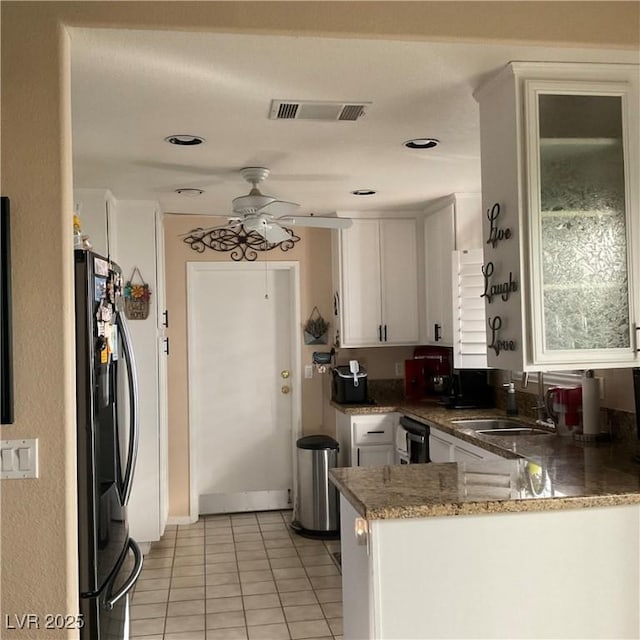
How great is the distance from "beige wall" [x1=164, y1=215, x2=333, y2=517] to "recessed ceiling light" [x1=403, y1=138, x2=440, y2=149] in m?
2.16

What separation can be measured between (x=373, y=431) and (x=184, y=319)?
173 cm

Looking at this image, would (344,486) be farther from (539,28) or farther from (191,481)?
(191,481)

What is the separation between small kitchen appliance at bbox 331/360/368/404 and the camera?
5094 mm

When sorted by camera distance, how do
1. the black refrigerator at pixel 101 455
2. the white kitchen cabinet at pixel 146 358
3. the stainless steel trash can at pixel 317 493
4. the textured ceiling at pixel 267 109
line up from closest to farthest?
1. the textured ceiling at pixel 267 109
2. the black refrigerator at pixel 101 455
3. the white kitchen cabinet at pixel 146 358
4. the stainless steel trash can at pixel 317 493

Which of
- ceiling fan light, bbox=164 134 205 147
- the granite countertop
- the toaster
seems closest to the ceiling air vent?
ceiling fan light, bbox=164 134 205 147

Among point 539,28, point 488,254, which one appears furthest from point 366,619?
point 539,28

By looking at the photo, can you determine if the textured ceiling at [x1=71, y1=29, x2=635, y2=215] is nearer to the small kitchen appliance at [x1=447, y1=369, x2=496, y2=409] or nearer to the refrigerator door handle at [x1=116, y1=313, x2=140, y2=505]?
the refrigerator door handle at [x1=116, y1=313, x2=140, y2=505]

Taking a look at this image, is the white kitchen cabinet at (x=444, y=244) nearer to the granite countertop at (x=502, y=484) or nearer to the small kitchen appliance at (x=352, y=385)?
the small kitchen appliance at (x=352, y=385)

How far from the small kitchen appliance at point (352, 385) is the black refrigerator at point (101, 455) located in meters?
2.40

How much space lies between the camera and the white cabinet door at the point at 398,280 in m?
5.24

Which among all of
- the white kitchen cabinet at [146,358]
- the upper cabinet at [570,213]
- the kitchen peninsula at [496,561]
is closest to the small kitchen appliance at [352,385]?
the white kitchen cabinet at [146,358]

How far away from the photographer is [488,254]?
267 centimetres

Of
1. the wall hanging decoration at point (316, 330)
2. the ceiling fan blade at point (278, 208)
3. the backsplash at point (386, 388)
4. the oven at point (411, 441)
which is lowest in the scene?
the oven at point (411, 441)

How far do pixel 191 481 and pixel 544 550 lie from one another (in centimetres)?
366
